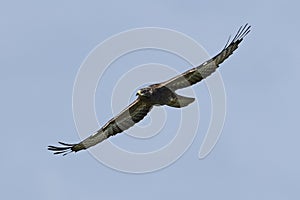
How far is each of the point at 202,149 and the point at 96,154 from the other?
261 cm

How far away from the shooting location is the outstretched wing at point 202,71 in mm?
19062

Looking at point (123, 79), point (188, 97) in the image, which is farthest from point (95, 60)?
point (188, 97)

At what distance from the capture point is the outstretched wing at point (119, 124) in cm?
1997

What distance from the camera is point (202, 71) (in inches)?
757

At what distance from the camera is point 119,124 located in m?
20.6

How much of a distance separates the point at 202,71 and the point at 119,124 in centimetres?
277

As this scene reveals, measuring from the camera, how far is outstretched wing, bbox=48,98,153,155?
1997cm

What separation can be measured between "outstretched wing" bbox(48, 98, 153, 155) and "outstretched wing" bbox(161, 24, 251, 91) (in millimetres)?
1043

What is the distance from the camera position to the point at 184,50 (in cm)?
1912

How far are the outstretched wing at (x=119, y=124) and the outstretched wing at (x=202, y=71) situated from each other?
1.04 meters

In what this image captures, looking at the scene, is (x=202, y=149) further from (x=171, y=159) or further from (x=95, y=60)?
(x=95, y=60)

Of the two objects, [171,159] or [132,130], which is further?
[132,130]

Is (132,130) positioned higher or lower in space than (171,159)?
higher

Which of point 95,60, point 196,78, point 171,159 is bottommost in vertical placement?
point 171,159
